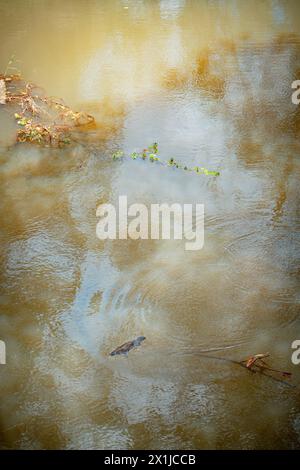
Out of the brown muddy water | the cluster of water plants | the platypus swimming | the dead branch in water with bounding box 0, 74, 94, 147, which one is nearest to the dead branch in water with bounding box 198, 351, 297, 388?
the brown muddy water

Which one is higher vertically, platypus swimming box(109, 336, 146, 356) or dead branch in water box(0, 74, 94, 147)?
dead branch in water box(0, 74, 94, 147)

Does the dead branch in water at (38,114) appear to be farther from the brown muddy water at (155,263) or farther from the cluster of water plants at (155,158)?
the cluster of water plants at (155,158)

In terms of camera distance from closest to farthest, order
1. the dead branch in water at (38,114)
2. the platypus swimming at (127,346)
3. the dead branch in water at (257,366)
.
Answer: the dead branch in water at (257,366) → the platypus swimming at (127,346) → the dead branch in water at (38,114)

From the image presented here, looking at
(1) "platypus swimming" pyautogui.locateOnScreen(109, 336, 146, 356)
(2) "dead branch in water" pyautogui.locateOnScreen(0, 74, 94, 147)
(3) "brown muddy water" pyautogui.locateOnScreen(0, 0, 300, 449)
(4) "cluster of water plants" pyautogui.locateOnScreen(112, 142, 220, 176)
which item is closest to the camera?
(3) "brown muddy water" pyautogui.locateOnScreen(0, 0, 300, 449)

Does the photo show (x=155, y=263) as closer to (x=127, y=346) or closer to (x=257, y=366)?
(x=127, y=346)

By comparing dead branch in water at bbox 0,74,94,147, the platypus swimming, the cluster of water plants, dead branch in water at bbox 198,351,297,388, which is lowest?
dead branch in water at bbox 198,351,297,388

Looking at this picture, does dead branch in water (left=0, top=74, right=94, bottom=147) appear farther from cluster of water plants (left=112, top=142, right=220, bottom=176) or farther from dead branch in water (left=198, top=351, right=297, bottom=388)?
dead branch in water (left=198, top=351, right=297, bottom=388)

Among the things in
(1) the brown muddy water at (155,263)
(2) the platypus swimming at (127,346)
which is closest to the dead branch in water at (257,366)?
(1) the brown muddy water at (155,263)
